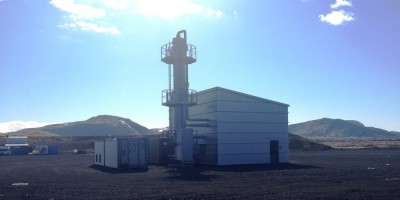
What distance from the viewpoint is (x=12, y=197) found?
1806 centimetres

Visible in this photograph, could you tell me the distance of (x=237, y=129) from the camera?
38.0 m

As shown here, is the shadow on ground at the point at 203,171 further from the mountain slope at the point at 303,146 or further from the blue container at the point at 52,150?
the blue container at the point at 52,150

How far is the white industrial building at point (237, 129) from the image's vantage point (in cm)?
3734

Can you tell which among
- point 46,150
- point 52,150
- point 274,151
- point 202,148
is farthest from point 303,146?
point 202,148

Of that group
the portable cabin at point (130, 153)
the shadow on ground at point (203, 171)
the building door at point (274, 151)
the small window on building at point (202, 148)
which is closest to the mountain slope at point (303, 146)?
the building door at point (274, 151)

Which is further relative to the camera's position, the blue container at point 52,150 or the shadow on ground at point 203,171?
the blue container at point 52,150

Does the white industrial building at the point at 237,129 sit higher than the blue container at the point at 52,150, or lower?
higher

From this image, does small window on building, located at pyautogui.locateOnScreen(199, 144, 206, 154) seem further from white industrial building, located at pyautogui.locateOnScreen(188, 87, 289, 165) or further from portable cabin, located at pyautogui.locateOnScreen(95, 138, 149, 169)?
portable cabin, located at pyautogui.locateOnScreen(95, 138, 149, 169)

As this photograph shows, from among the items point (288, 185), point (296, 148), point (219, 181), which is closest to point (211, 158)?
point (219, 181)

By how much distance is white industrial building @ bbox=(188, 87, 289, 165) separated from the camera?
123 ft

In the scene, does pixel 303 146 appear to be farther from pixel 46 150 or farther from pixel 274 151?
pixel 46 150

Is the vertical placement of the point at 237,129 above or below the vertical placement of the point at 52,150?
above

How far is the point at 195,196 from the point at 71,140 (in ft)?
336

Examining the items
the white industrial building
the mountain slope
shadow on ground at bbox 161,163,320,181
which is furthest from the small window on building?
the mountain slope
